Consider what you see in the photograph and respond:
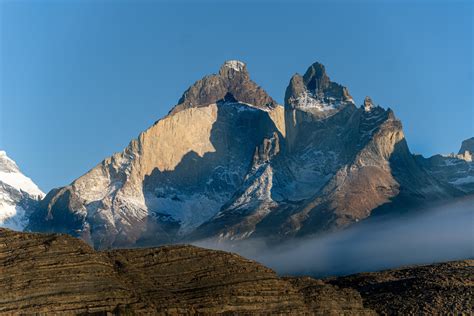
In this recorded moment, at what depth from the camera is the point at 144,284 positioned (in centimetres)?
7856

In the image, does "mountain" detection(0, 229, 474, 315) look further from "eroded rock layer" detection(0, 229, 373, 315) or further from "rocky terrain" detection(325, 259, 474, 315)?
"rocky terrain" detection(325, 259, 474, 315)

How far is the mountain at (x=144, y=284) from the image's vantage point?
73.2m

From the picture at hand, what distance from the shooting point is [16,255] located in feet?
250

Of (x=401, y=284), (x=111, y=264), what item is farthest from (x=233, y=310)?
(x=401, y=284)

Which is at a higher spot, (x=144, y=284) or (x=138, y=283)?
(x=138, y=283)

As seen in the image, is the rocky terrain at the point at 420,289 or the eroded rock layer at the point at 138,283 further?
the rocky terrain at the point at 420,289

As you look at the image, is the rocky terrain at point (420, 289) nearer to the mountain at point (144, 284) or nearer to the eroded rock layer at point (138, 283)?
the mountain at point (144, 284)

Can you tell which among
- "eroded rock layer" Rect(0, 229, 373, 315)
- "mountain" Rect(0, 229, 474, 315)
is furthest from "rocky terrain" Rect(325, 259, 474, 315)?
"eroded rock layer" Rect(0, 229, 373, 315)

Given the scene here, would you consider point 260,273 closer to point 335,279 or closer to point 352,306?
point 352,306

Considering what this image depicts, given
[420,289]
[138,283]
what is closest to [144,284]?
[138,283]

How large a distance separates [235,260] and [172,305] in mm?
9049

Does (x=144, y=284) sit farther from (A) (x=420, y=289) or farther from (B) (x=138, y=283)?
(A) (x=420, y=289)

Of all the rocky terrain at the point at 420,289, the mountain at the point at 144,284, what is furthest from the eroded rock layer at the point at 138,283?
the rocky terrain at the point at 420,289

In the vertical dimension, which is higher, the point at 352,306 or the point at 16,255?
the point at 16,255
